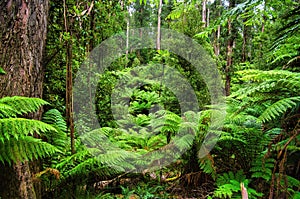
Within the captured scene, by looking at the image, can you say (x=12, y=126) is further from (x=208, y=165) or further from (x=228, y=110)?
(x=228, y=110)

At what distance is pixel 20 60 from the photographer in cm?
195

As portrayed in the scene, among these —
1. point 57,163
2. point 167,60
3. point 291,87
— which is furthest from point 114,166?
point 167,60

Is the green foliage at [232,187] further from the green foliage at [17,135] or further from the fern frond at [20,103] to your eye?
the fern frond at [20,103]

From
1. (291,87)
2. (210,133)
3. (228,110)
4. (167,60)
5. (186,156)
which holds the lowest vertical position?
(186,156)

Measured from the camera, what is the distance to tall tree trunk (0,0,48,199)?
69.1 inches

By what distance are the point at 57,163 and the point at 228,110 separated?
220 centimetres

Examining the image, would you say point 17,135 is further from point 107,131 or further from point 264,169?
point 264,169

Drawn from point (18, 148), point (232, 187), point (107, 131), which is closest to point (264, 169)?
point (232, 187)

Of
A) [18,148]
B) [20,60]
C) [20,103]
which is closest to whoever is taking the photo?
[18,148]

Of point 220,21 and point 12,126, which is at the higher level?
point 220,21

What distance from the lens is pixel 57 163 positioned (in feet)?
7.82

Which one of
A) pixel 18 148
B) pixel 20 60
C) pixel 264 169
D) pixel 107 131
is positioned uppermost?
pixel 20 60

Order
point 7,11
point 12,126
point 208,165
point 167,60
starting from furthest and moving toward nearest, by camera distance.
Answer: point 167,60
point 208,165
point 7,11
point 12,126

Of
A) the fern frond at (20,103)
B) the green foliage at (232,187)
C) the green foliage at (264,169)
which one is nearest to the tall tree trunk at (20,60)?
the fern frond at (20,103)
